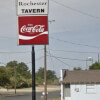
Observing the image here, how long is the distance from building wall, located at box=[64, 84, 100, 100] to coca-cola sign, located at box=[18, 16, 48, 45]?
114 ft

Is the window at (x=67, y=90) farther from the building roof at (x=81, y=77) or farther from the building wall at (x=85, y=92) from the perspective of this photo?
the building wall at (x=85, y=92)

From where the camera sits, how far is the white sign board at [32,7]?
13719 mm

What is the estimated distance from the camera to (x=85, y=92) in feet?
159

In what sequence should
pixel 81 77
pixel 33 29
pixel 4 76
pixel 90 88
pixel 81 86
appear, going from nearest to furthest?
1. pixel 33 29
2. pixel 90 88
3. pixel 81 86
4. pixel 81 77
5. pixel 4 76

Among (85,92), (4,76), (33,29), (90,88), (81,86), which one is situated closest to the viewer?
(33,29)

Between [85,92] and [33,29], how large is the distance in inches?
1404

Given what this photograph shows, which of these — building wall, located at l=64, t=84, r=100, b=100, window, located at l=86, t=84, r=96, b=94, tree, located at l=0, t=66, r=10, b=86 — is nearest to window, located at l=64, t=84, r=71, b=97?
building wall, located at l=64, t=84, r=100, b=100

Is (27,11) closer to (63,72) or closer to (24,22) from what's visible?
(24,22)

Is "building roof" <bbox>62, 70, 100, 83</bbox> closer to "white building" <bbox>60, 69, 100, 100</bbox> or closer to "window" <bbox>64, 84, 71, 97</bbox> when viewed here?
"white building" <bbox>60, 69, 100, 100</bbox>

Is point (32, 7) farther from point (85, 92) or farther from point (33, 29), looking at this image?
point (85, 92)

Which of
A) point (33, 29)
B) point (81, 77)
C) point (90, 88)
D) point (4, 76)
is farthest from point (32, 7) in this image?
point (4, 76)

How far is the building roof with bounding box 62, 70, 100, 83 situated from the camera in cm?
4878

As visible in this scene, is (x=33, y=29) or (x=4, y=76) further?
(x=4, y=76)

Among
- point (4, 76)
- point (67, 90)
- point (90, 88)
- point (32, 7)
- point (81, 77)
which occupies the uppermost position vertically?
point (32, 7)
